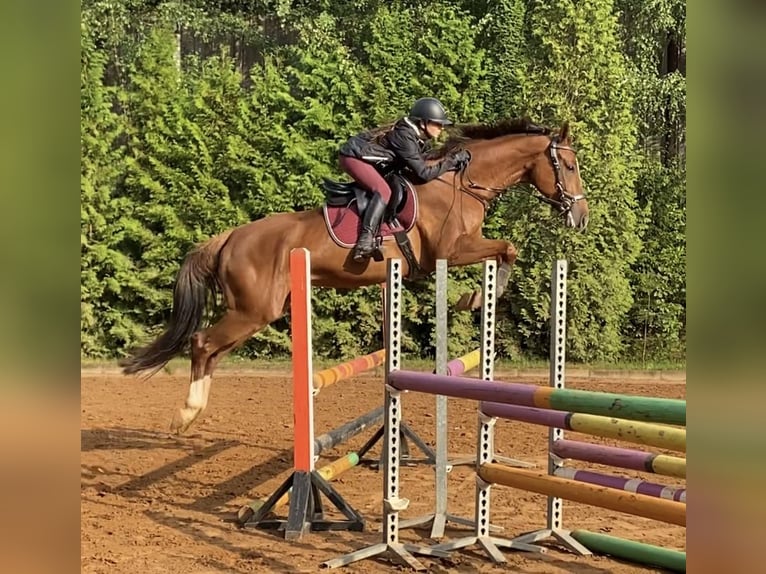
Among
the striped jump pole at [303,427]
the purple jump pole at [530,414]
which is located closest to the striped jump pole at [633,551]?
the purple jump pole at [530,414]

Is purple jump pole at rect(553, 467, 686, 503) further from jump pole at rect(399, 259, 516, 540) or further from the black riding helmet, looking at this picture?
the black riding helmet

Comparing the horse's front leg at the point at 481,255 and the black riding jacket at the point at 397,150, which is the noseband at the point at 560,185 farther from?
the black riding jacket at the point at 397,150

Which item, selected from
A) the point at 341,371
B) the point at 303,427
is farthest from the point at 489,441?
the point at 341,371

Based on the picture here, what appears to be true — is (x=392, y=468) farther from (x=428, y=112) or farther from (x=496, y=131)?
(x=496, y=131)

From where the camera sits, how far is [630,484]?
291cm

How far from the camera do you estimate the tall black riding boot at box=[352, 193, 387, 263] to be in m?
5.16

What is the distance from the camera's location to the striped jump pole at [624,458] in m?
2.55

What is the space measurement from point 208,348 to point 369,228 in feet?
4.09

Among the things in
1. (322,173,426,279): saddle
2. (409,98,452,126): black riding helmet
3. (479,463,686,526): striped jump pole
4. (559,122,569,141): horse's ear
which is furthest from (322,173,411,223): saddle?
(479,463,686,526): striped jump pole

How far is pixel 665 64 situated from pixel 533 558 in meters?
9.19
